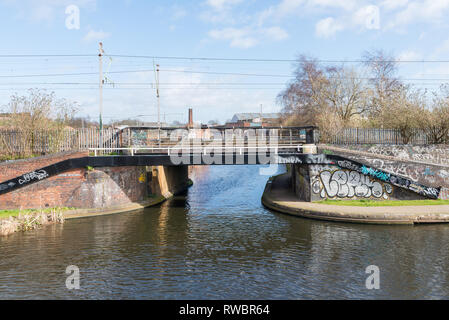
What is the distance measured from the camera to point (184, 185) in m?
34.4

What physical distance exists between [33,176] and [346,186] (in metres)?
19.5

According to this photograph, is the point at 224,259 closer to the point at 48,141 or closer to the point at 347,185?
the point at 347,185

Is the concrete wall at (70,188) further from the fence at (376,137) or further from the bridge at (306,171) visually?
the fence at (376,137)

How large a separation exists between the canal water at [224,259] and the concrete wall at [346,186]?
298 cm

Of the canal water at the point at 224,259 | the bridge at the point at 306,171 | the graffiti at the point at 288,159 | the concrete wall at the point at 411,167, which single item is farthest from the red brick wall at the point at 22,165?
the concrete wall at the point at 411,167

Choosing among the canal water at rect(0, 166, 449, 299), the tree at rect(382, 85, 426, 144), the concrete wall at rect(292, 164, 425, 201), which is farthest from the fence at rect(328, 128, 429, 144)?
the canal water at rect(0, 166, 449, 299)

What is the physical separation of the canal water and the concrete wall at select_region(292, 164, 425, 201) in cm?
298

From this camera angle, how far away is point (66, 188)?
68.0 feet

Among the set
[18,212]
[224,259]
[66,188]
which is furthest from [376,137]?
[18,212]

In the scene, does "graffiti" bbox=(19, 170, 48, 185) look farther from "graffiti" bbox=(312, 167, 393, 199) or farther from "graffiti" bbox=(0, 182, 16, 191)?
"graffiti" bbox=(312, 167, 393, 199)
